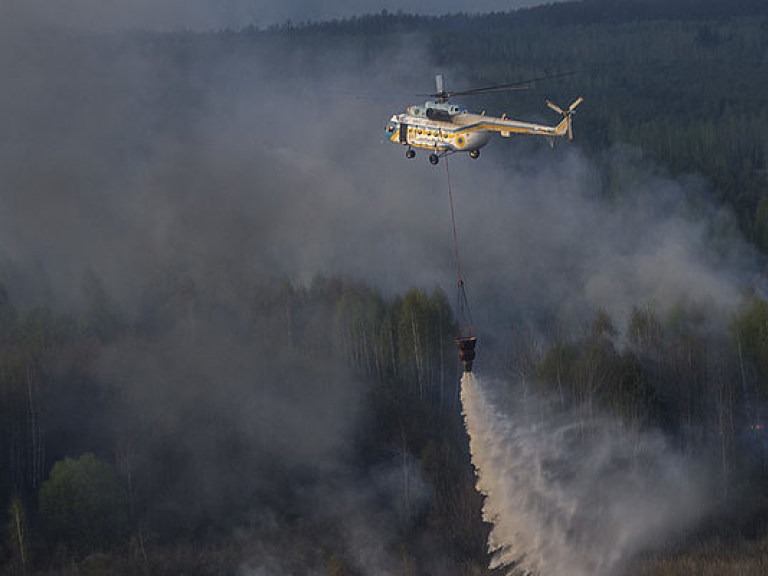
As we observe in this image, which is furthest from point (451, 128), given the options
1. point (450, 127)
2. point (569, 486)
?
point (569, 486)

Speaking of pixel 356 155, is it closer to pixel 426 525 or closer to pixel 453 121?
pixel 426 525

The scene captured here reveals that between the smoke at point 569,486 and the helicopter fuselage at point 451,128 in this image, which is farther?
the smoke at point 569,486

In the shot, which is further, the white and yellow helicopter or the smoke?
the smoke

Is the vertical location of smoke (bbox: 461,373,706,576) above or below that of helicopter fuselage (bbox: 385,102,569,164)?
below

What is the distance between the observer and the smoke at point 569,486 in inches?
2864

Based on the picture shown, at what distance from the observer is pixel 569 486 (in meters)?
78.9

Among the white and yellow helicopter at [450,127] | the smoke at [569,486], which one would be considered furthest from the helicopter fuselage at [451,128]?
the smoke at [569,486]

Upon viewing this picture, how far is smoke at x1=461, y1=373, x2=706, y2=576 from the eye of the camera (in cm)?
7275

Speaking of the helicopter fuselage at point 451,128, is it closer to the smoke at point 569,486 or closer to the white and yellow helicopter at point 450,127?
the white and yellow helicopter at point 450,127

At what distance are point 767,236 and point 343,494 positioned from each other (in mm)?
56865

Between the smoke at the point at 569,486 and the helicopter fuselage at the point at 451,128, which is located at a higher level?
the helicopter fuselage at the point at 451,128

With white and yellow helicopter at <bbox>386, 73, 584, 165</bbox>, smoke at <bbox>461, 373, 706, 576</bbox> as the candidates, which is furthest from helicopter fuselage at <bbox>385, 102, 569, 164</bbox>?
smoke at <bbox>461, 373, 706, 576</bbox>

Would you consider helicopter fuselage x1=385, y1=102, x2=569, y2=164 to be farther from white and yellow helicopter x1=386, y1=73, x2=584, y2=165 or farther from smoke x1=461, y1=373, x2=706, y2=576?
smoke x1=461, y1=373, x2=706, y2=576

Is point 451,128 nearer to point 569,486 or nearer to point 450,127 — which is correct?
point 450,127
